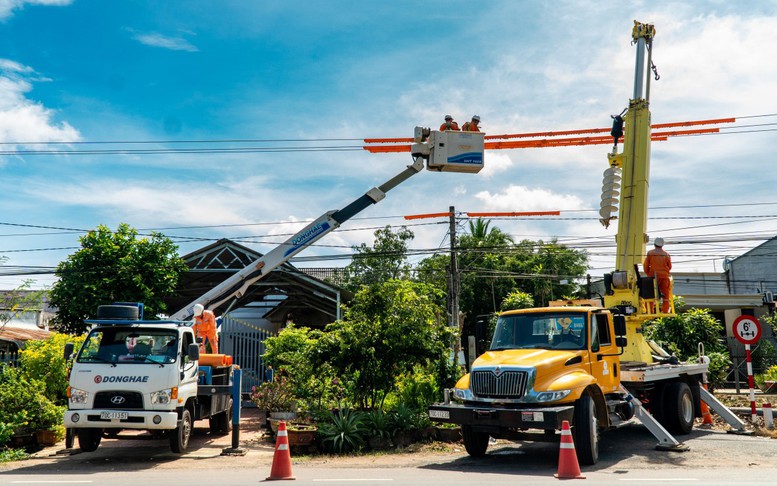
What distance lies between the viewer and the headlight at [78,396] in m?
11.0

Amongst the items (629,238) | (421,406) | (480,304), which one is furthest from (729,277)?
(421,406)

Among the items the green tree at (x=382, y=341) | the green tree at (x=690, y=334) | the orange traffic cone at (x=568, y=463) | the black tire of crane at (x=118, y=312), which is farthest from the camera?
the green tree at (x=690, y=334)

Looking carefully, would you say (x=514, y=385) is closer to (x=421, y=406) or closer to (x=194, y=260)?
(x=421, y=406)

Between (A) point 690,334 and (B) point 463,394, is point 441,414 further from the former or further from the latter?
(A) point 690,334

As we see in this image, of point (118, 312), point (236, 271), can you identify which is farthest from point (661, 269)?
point (236, 271)

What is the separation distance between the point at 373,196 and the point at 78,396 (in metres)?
9.60

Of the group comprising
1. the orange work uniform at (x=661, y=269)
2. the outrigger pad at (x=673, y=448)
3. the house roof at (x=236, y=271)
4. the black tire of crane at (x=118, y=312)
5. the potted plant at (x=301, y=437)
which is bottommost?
the outrigger pad at (x=673, y=448)

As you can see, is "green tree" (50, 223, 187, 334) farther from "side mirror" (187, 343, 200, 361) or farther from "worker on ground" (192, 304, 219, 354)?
"side mirror" (187, 343, 200, 361)

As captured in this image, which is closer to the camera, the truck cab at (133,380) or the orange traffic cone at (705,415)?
the truck cab at (133,380)

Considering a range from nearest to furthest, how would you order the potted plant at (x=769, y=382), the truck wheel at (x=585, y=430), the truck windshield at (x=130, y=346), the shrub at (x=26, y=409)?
1. the truck wheel at (x=585, y=430)
2. the truck windshield at (x=130, y=346)
3. the shrub at (x=26, y=409)
4. the potted plant at (x=769, y=382)

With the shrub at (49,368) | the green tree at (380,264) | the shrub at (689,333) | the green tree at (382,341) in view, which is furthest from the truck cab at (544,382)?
the green tree at (380,264)

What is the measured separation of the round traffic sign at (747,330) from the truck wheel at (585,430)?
22.9 ft

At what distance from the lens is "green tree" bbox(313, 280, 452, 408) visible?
44.1ft

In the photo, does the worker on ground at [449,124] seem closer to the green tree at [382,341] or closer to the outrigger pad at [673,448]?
the green tree at [382,341]
